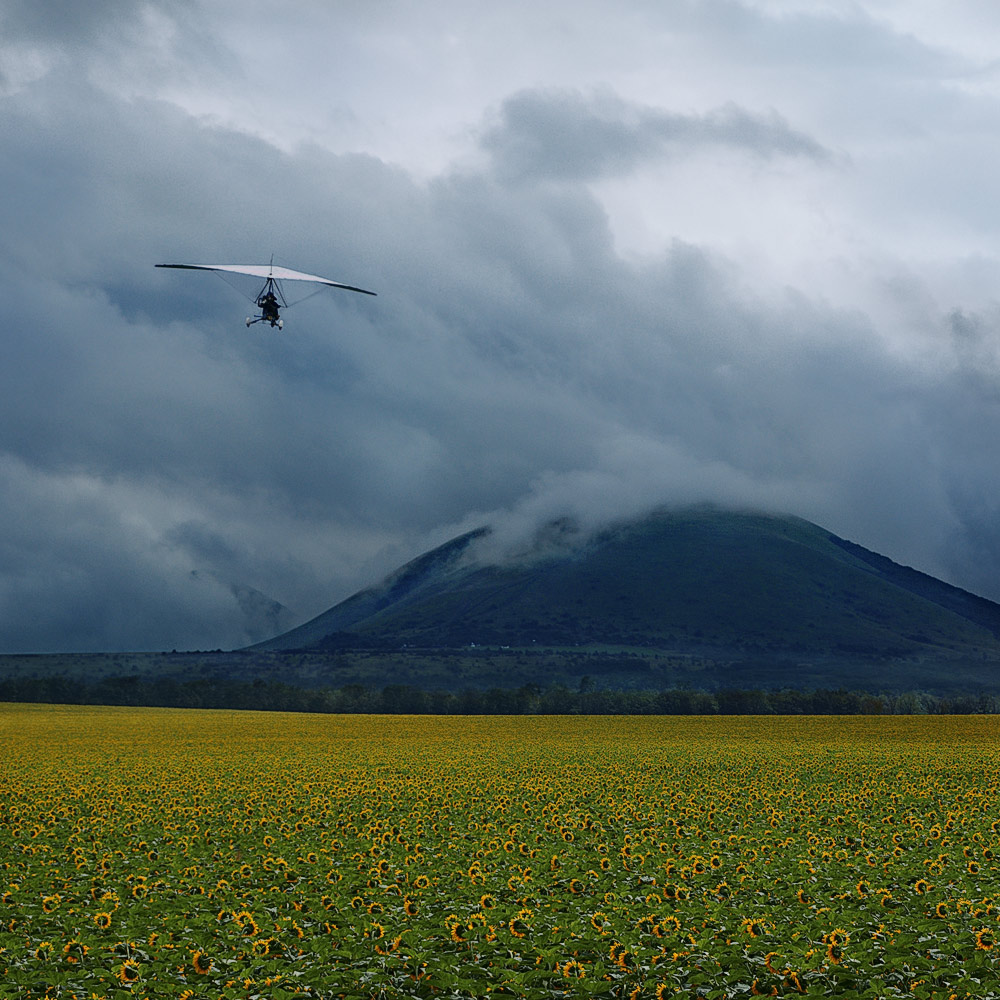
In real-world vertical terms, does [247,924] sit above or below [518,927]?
above

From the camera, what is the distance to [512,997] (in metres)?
12.9

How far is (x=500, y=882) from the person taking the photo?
62.5 ft

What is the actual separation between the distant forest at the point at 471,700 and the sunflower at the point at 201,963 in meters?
109

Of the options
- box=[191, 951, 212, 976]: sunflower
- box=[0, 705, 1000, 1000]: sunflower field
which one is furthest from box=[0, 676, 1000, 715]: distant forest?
box=[191, 951, 212, 976]: sunflower

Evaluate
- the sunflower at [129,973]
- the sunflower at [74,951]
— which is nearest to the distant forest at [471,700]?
the sunflower at [74,951]

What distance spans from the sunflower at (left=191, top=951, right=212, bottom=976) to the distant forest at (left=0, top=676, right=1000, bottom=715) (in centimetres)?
10877

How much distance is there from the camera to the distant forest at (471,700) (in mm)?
121750

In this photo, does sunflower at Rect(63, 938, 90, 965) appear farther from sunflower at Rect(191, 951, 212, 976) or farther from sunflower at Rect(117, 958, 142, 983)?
sunflower at Rect(191, 951, 212, 976)

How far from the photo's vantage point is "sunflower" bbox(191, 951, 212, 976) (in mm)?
13523

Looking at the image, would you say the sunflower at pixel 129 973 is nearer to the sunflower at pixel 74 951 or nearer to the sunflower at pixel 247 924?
the sunflower at pixel 74 951

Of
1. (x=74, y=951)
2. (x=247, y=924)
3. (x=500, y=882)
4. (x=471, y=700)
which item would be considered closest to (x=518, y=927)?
(x=500, y=882)

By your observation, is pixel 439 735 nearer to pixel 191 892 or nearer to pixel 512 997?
pixel 191 892

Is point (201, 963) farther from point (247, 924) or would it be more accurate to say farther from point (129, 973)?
point (247, 924)

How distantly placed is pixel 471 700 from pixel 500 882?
112m
